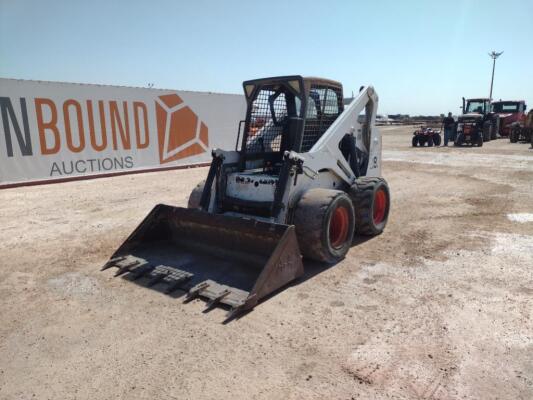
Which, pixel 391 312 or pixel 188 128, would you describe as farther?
pixel 188 128

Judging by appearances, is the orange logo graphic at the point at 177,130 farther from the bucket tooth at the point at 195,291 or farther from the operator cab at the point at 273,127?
the bucket tooth at the point at 195,291

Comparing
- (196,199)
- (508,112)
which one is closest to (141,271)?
(196,199)

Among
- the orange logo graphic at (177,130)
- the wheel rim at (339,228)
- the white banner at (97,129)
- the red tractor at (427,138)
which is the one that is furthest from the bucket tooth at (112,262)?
the red tractor at (427,138)

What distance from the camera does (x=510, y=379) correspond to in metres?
2.81

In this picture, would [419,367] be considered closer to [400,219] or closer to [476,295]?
[476,295]

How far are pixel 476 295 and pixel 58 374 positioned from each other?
148 inches

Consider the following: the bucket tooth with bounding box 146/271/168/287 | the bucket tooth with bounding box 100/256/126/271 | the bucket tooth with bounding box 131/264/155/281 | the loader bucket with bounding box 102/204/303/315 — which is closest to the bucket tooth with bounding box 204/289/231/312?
the loader bucket with bounding box 102/204/303/315

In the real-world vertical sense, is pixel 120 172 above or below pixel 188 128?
below

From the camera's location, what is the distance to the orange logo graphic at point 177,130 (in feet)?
44.6

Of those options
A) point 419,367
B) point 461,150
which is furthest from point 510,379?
point 461,150

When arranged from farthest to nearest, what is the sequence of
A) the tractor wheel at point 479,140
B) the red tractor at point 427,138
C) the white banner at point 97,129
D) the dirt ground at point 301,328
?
the red tractor at point 427,138 → the tractor wheel at point 479,140 → the white banner at point 97,129 → the dirt ground at point 301,328

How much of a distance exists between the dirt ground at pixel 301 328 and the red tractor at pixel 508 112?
2359cm

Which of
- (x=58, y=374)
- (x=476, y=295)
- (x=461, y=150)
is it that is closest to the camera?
(x=58, y=374)

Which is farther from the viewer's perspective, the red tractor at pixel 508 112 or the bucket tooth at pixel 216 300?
the red tractor at pixel 508 112
